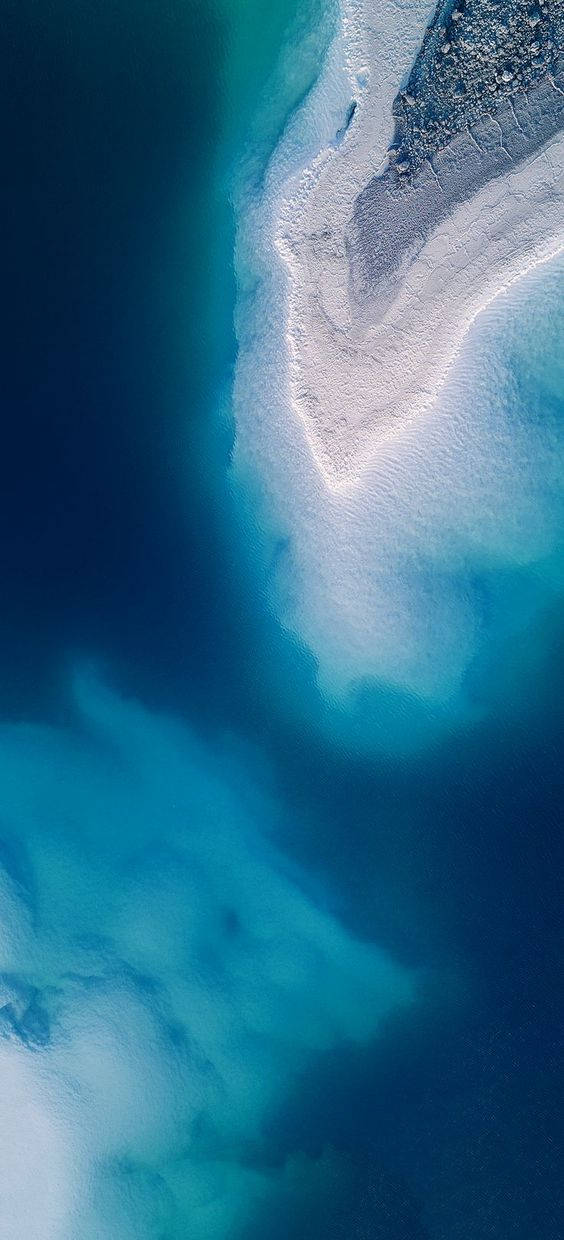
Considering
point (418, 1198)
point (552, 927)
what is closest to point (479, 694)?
point (552, 927)

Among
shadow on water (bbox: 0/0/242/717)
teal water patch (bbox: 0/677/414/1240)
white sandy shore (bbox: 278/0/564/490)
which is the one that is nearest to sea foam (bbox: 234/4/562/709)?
white sandy shore (bbox: 278/0/564/490)

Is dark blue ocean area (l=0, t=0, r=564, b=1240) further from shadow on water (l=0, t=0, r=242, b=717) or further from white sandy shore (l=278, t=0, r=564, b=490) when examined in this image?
white sandy shore (l=278, t=0, r=564, b=490)

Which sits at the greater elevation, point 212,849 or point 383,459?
point 383,459

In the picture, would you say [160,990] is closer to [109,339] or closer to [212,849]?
[212,849]

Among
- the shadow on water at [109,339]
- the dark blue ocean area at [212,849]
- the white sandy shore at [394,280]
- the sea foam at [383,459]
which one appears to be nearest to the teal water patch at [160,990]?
the dark blue ocean area at [212,849]

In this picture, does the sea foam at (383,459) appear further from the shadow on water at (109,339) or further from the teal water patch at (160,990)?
the teal water patch at (160,990)

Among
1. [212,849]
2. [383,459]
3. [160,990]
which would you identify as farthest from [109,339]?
[160,990]
